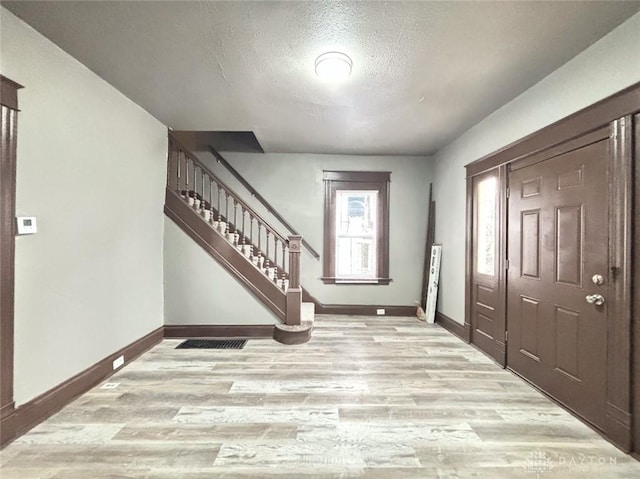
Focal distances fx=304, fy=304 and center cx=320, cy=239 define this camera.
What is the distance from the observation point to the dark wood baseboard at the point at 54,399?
6.26 ft

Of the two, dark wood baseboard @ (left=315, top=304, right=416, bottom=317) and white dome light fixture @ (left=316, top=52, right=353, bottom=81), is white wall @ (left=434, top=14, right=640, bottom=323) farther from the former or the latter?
white dome light fixture @ (left=316, top=52, right=353, bottom=81)

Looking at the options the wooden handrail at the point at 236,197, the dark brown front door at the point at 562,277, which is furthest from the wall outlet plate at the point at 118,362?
the dark brown front door at the point at 562,277

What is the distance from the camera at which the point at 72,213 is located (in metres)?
2.42

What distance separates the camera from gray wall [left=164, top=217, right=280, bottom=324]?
393cm

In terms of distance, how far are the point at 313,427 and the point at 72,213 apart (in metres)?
2.46

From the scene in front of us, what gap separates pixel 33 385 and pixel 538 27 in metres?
4.10

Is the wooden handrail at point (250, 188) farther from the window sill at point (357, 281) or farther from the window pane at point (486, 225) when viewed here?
the window pane at point (486, 225)

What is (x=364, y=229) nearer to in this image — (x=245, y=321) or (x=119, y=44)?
(x=245, y=321)

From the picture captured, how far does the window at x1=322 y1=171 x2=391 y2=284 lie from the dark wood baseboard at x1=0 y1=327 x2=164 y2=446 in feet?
10.4

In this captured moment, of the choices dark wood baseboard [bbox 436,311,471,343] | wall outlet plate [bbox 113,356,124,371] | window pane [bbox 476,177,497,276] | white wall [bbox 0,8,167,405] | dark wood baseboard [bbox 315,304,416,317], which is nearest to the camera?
white wall [bbox 0,8,167,405]

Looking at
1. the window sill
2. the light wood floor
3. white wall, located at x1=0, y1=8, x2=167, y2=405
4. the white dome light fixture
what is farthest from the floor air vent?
the white dome light fixture

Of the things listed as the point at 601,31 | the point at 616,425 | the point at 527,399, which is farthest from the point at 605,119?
the point at 527,399

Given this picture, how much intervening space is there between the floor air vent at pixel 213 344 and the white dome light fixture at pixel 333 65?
119 inches

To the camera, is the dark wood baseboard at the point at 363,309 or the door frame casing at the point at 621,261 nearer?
the door frame casing at the point at 621,261
